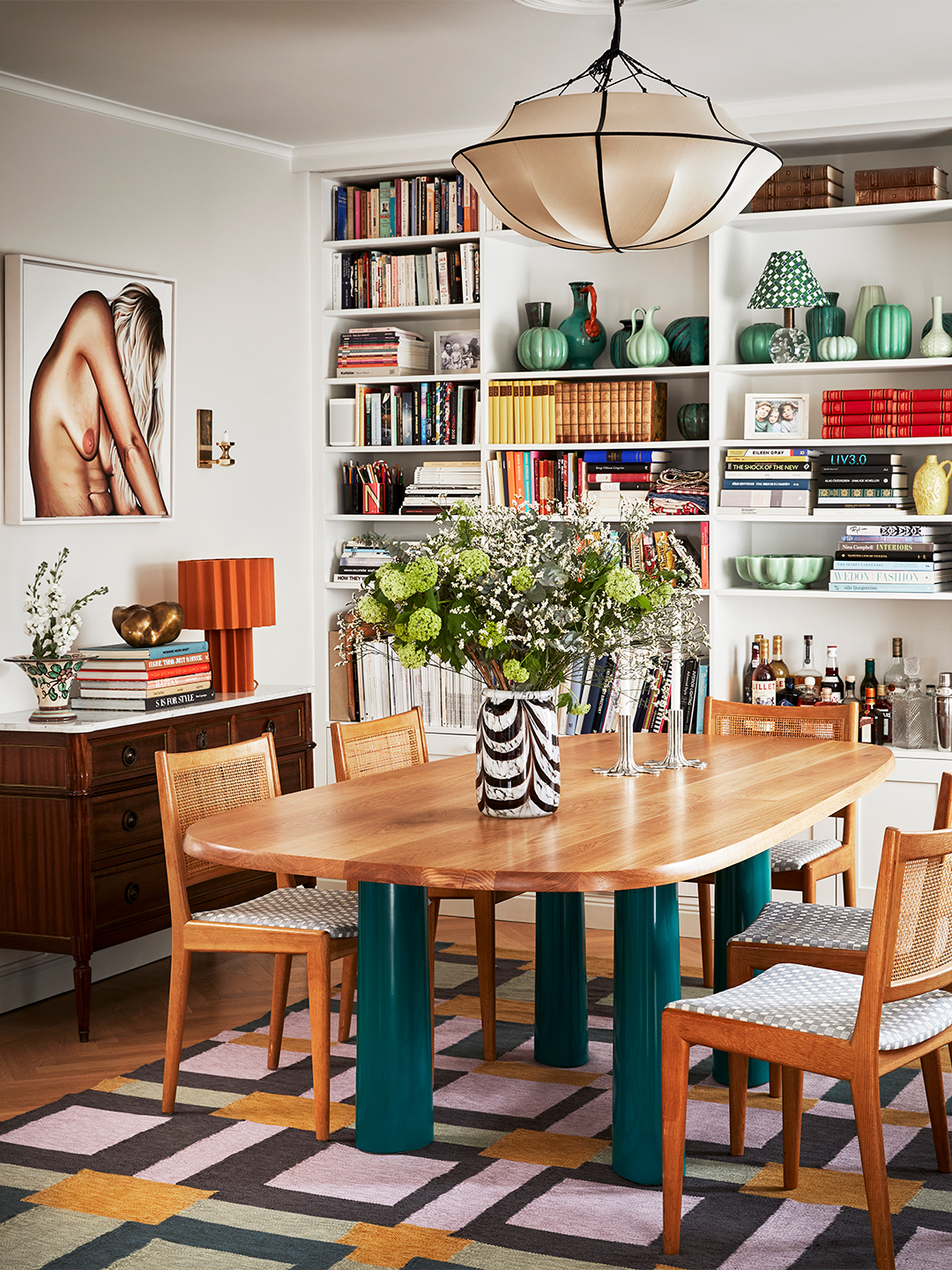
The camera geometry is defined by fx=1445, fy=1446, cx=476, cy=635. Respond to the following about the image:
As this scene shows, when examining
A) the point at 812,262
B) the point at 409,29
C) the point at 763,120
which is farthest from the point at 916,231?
the point at 409,29

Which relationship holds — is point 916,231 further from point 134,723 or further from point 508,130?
point 134,723

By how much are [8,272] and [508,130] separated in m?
2.16

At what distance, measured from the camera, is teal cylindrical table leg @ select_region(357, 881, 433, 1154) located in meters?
3.12

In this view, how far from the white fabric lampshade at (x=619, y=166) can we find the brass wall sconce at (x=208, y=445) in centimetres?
242

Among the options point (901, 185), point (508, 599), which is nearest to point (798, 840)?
point (508, 599)

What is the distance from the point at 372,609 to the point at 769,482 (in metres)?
2.56

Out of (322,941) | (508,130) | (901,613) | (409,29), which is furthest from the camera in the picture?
(901,613)

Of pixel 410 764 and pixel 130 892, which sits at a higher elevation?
pixel 410 764

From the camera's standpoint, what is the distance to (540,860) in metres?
2.68

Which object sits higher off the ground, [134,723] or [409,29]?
[409,29]

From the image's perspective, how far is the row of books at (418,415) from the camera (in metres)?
5.68

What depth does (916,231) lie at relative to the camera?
5207mm

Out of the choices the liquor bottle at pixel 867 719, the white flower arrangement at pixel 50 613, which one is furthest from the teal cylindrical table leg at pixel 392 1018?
the liquor bottle at pixel 867 719

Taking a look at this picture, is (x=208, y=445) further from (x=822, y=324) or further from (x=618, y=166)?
(x=618, y=166)
